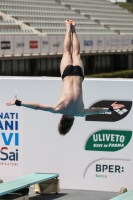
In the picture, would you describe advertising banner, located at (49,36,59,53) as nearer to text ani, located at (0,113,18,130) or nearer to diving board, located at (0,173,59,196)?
text ani, located at (0,113,18,130)

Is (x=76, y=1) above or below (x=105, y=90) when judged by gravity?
above

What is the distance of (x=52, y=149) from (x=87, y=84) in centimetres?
196

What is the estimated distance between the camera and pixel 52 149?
1703 cm

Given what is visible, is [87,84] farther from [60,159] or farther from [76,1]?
[76,1]

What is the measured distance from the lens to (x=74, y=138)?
55.4 feet

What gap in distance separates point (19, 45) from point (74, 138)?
85.5ft

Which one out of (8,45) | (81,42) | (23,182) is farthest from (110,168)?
(81,42)

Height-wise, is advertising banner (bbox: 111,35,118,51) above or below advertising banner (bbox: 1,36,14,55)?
above

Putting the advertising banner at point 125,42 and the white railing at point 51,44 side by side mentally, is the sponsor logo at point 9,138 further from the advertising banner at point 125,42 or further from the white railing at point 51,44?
the advertising banner at point 125,42

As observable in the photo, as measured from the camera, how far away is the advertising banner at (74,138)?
16562 millimetres

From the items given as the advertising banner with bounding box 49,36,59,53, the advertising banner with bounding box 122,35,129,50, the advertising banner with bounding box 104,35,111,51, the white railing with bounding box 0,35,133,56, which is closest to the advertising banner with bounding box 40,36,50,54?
the white railing with bounding box 0,35,133,56

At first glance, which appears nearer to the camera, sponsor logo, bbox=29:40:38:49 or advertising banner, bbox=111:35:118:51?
sponsor logo, bbox=29:40:38:49

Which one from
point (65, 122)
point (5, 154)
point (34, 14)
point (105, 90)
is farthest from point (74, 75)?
point (34, 14)

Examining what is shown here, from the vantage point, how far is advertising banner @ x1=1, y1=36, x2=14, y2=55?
4048cm
